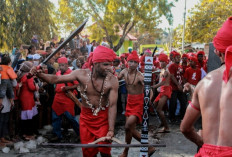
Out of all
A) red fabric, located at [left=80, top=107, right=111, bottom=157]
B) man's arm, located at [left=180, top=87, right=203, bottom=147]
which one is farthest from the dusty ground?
man's arm, located at [left=180, top=87, right=203, bottom=147]

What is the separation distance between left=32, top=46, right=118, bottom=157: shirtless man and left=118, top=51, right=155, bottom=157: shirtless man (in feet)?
4.66

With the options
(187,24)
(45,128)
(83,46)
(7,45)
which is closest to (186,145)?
(45,128)

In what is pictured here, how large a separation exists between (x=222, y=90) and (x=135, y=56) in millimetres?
4068

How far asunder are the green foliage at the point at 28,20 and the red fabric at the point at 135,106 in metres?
7.28

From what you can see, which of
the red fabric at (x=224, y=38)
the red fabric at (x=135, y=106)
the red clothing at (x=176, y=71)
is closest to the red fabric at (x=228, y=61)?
the red fabric at (x=224, y=38)

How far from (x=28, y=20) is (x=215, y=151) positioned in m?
14.7

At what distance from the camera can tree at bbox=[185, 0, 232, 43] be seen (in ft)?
69.1

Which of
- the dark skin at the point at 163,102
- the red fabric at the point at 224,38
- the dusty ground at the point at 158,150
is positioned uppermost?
the red fabric at the point at 224,38

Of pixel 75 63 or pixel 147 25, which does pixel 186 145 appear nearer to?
pixel 75 63

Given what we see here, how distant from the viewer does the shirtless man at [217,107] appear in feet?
6.77

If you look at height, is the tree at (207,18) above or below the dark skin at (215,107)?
above

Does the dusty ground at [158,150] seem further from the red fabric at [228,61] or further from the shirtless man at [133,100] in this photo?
the red fabric at [228,61]

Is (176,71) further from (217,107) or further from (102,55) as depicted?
(217,107)

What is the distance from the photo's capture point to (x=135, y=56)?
6133 millimetres
